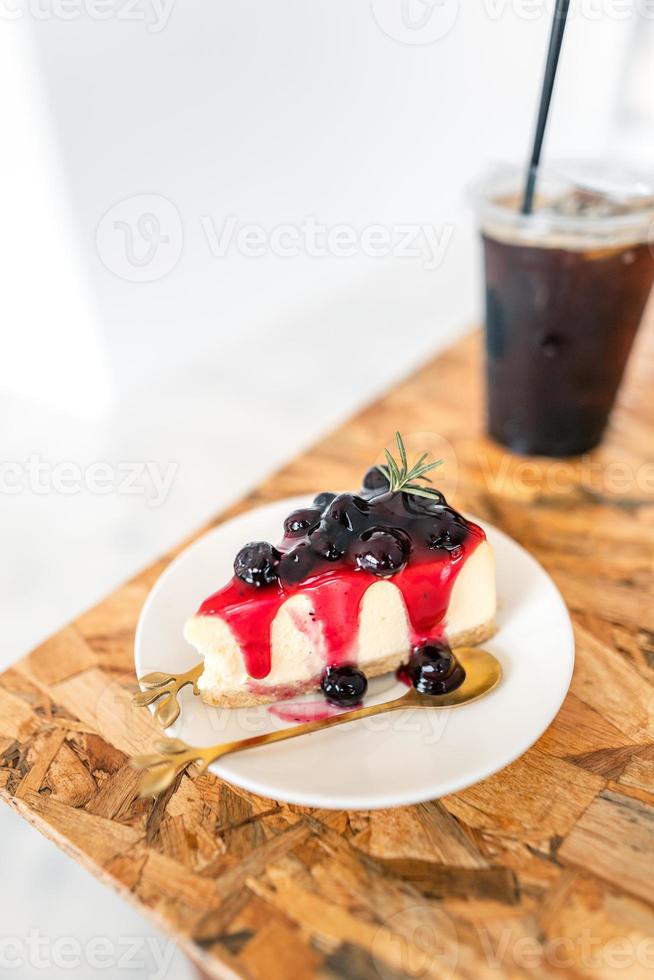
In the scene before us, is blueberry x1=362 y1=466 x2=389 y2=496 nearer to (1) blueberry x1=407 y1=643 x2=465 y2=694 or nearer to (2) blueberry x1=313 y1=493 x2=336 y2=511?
(2) blueberry x1=313 y1=493 x2=336 y2=511

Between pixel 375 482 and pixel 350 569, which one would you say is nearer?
pixel 350 569

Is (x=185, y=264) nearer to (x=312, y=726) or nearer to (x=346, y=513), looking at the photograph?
(x=346, y=513)

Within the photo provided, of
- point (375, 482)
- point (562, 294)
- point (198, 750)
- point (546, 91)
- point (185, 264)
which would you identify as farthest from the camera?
point (185, 264)

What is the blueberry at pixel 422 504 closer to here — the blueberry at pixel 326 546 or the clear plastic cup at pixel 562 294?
the blueberry at pixel 326 546

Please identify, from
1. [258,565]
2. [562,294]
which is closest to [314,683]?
[258,565]

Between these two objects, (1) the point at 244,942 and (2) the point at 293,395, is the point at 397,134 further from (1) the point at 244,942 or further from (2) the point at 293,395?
(1) the point at 244,942

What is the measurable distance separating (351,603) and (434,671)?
0.39ft

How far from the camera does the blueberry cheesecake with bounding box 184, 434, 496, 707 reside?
0.86 metres

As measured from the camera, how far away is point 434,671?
0.89m

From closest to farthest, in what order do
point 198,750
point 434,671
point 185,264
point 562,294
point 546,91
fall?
point 198,750 < point 434,671 < point 546,91 < point 562,294 < point 185,264

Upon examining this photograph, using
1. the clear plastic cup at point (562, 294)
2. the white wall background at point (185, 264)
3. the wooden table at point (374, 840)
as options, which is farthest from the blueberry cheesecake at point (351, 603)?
the clear plastic cup at point (562, 294)

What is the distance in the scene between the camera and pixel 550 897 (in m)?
0.74

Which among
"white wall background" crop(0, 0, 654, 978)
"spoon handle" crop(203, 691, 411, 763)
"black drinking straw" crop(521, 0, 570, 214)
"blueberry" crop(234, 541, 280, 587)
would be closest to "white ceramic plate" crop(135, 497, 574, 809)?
"spoon handle" crop(203, 691, 411, 763)

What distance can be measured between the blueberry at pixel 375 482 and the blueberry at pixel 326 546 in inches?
4.9
